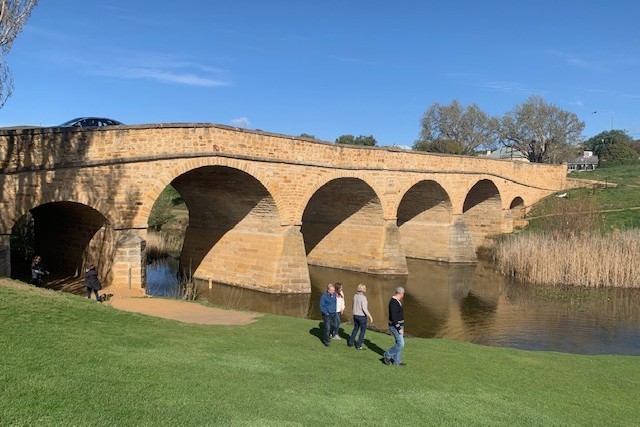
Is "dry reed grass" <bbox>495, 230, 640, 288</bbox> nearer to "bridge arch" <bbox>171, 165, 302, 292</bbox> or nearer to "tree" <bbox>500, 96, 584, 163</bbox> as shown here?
"bridge arch" <bbox>171, 165, 302, 292</bbox>

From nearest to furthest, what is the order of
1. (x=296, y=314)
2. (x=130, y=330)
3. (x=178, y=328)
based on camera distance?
(x=130, y=330) → (x=178, y=328) → (x=296, y=314)

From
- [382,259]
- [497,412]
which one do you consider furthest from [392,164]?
[497,412]

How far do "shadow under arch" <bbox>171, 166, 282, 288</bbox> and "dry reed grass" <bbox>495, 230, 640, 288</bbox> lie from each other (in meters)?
11.7

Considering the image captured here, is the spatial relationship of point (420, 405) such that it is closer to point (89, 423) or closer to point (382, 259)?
point (89, 423)

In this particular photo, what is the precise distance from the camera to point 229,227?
21484mm

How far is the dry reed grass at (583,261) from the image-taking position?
20797mm

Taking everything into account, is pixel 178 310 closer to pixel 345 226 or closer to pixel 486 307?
pixel 486 307

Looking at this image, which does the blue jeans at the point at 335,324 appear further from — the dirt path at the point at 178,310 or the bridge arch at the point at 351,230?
the bridge arch at the point at 351,230

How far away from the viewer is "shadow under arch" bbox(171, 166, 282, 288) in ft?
65.0

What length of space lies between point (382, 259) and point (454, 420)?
1905cm

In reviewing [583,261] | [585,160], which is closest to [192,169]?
[583,261]

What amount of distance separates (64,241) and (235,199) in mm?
6288

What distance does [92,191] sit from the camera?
14375 mm

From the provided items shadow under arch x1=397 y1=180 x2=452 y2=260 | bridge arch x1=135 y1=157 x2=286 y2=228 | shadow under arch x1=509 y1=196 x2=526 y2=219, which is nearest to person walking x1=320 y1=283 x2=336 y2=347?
bridge arch x1=135 y1=157 x2=286 y2=228
